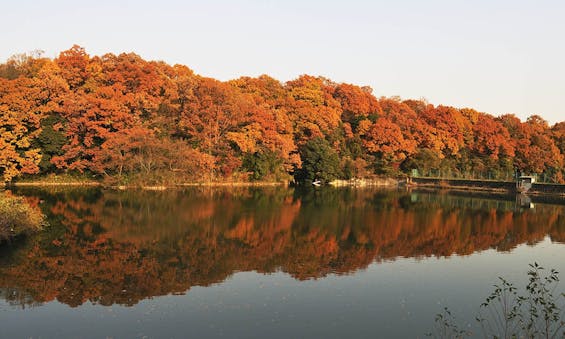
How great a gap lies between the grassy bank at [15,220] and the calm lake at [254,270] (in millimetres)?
482

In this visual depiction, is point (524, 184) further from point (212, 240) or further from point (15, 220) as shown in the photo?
point (15, 220)

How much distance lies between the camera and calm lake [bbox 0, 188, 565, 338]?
877 centimetres

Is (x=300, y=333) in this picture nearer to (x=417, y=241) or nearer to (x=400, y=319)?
(x=400, y=319)

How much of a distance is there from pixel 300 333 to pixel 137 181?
32.4 metres

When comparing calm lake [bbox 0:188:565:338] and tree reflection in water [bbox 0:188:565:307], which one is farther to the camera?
tree reflection in water [bbox 0:188:565:307]

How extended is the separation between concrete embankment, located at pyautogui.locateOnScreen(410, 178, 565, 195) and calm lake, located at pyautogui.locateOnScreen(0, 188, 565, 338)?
54.2 feet

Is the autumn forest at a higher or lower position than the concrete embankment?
higher

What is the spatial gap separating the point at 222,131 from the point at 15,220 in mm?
31710

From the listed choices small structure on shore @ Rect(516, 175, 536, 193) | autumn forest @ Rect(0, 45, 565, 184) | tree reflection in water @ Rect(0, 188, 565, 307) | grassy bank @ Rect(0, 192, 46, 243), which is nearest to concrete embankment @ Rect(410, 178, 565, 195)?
small structure on shore @ Rect(516, 175, 536, 193)

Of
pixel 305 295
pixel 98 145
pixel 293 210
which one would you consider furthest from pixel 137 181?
pixel 305 295

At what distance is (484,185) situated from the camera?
151 ft

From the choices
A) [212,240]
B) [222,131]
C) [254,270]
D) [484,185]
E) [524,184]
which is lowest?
[254,270]

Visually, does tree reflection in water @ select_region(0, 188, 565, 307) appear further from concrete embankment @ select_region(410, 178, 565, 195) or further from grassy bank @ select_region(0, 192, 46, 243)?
concrete embankment @ select_region(410, 178, 565, 195)

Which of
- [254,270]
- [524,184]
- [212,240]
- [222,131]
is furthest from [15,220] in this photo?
[524,184]
